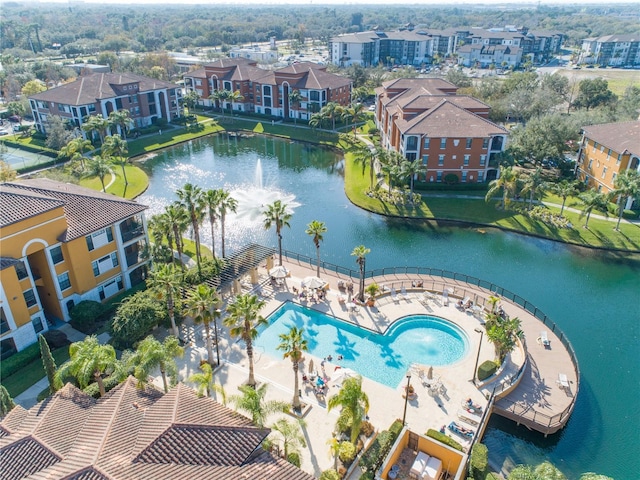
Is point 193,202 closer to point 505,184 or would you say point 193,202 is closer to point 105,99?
point 505,184

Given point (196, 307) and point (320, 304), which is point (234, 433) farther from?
point (320, 304)

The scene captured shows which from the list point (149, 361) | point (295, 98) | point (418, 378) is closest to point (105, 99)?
point (295, 98)

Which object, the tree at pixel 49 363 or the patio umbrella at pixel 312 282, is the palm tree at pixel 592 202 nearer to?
the patio umbrella at pixel 312 282

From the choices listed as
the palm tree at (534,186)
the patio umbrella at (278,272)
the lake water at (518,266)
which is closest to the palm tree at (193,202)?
the patio umbrella at (278,272)

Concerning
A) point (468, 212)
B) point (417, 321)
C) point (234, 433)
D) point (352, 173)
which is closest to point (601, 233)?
point (468, 212)

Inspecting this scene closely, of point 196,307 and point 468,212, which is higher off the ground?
point 196,307
